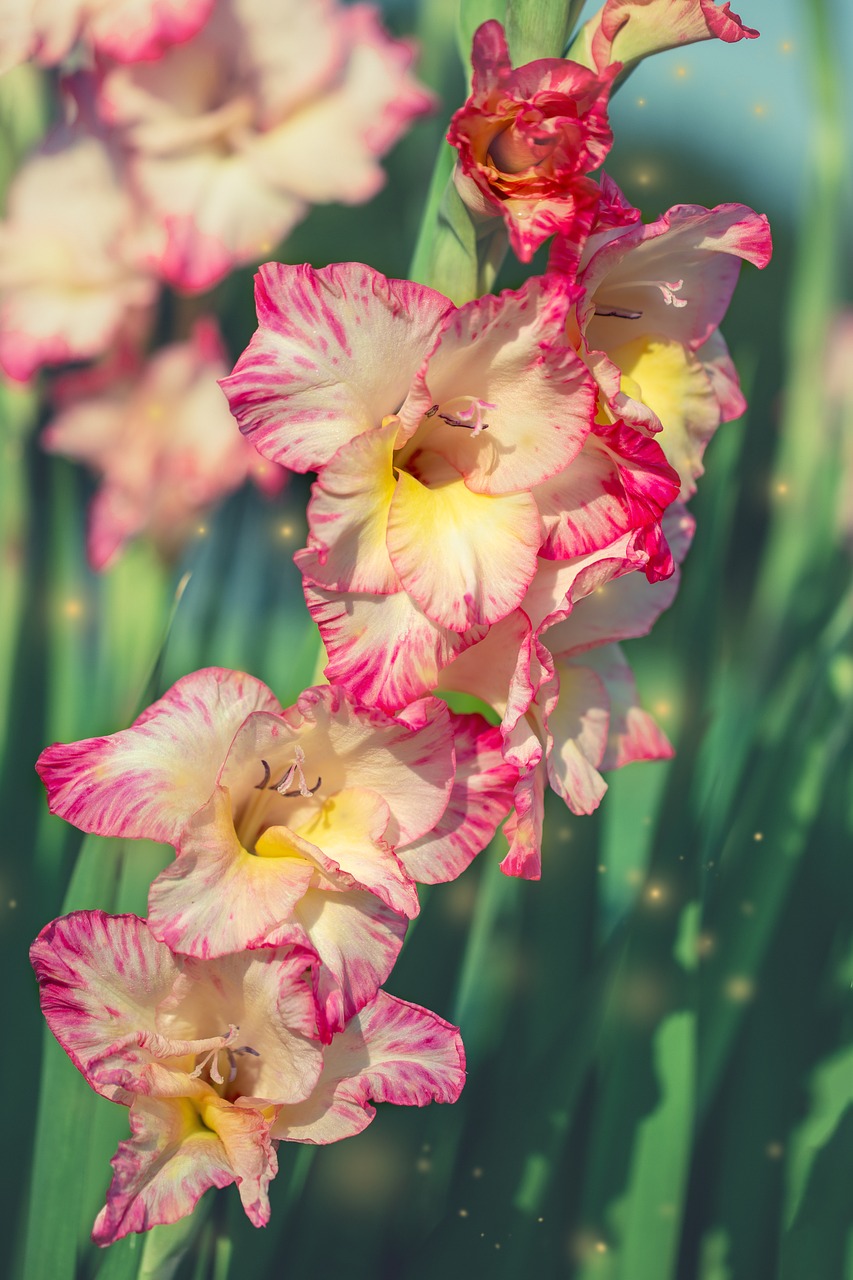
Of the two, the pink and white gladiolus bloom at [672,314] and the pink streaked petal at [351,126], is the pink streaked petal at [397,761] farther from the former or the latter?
the pink streaked petal at [351,126]

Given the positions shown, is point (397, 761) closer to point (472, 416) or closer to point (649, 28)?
point (472, 416)

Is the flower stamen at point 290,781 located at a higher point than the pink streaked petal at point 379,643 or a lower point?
lower

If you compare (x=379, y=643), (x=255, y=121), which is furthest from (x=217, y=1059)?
(x=255, y=121)

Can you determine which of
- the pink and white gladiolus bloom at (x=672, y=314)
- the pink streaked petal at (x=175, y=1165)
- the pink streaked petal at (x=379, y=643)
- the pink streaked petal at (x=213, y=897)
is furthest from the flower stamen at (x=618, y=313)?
the pink streaked petal at (x=175, y=1165)

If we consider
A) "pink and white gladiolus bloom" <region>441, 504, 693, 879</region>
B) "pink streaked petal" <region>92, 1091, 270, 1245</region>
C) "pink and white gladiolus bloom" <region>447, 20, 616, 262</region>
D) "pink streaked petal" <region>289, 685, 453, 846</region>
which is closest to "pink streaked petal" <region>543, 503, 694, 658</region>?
"pink and white gladiolus bloom" <region>441, 504, 693, 879</region>

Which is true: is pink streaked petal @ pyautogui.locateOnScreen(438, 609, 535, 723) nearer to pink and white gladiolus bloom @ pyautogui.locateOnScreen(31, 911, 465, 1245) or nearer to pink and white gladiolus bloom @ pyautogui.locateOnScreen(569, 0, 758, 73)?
pink and white gladiolus bloom @ pyautogui.locateOnScreen(31, 911, 465, 1245)

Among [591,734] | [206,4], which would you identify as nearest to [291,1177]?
[591,734]

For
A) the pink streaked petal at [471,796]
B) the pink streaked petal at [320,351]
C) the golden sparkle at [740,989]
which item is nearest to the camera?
the pink streaked petal at [320,351]
